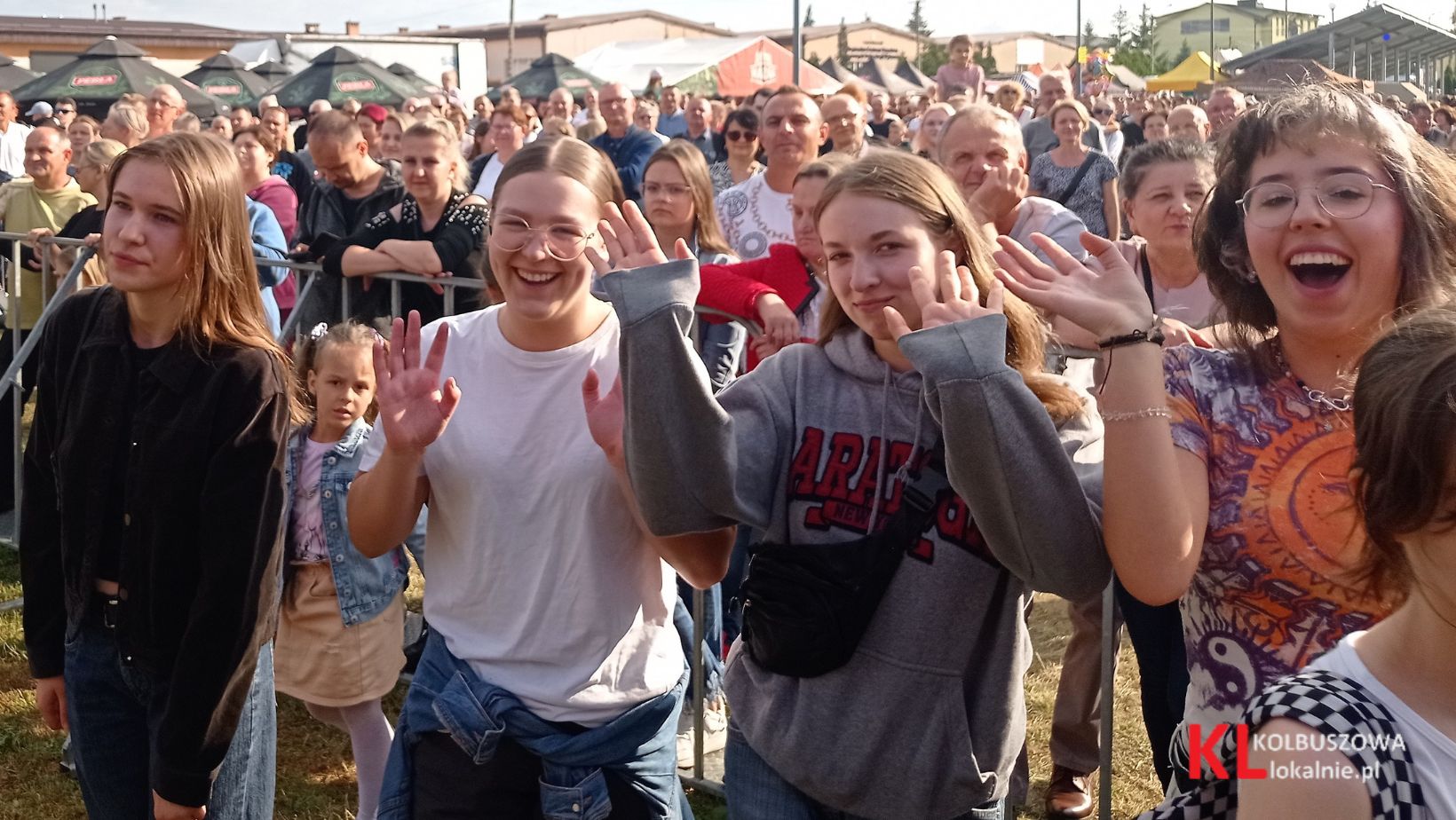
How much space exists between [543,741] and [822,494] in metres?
0.72

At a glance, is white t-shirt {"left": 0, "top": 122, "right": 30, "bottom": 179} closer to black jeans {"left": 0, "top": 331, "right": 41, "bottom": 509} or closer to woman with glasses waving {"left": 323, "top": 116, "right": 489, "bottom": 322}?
black jeans {"left": 0, "top": 331, "right": 41, "bottom": 509}

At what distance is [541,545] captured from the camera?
2.61 meters

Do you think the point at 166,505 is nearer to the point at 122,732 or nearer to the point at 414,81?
the point at 122,732

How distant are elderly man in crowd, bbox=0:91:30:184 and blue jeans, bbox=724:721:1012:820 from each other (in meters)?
12.7

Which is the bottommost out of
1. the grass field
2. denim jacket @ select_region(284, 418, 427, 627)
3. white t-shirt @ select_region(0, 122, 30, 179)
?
the grass field

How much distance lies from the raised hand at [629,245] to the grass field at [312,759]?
2261 mm

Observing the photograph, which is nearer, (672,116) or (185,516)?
(185,516)

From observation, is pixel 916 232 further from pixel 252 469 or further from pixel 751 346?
pixel 751 346

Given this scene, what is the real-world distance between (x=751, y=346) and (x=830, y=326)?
6.27 ft

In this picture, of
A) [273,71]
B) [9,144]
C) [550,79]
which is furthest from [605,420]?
[273,71]

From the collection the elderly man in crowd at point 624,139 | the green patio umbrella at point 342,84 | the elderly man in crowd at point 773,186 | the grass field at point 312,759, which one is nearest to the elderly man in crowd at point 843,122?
the elderly man in crowd at point 624,139

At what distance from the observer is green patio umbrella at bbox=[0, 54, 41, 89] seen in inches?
1027

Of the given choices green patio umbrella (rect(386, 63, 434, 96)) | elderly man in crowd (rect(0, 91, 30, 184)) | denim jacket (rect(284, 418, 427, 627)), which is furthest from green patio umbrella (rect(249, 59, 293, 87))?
denim jacket (rect(284, 418, 427, 627))

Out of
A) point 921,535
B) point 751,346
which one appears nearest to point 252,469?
point 921,535
